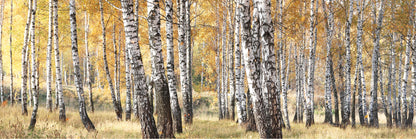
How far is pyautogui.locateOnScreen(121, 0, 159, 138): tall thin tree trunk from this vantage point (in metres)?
6.35

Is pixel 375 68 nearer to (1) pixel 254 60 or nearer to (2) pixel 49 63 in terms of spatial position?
(1) pixel 254 60

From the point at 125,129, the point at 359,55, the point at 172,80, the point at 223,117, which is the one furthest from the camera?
the point at 223,117

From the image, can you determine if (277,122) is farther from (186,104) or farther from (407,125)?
(407,125)

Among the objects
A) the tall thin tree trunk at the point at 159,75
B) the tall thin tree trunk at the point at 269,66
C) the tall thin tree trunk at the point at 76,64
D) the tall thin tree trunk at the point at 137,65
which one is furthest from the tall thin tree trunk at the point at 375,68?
the tall thin tree trunk at the point at 76,64

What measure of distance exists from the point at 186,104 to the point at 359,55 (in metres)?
9.56

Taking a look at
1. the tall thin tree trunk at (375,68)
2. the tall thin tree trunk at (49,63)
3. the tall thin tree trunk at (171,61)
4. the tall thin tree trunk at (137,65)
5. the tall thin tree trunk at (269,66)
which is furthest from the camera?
the tall thin tree trunk at (375,68)

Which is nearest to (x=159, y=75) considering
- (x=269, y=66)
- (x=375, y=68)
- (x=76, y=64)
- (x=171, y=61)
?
(x=171, y=61)

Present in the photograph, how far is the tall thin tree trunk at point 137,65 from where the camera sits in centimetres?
635

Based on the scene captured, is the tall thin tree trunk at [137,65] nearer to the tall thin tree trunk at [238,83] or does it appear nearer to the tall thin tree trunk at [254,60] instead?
the tall thin tree trunk at [254,60]

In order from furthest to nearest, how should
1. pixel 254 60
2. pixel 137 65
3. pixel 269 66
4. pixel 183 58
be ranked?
pixel 183 58 < pixel 254 60 < pixel 137 65 < pixel 269 66

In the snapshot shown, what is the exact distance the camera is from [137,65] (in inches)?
253

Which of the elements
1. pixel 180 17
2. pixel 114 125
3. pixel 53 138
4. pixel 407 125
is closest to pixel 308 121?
pixel 407 125

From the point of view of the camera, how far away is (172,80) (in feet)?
28.4

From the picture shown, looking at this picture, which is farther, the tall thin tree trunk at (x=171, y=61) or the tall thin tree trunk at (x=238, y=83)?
the tall thin tree trunk at (x=238, y=83)
